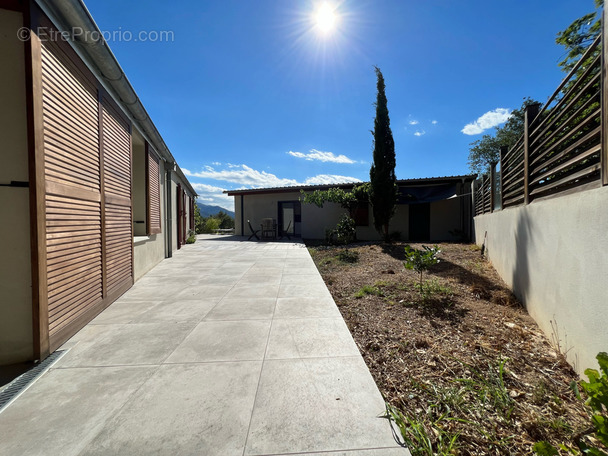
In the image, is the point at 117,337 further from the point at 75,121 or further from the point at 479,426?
the point at 479,426

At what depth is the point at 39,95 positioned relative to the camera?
219cm

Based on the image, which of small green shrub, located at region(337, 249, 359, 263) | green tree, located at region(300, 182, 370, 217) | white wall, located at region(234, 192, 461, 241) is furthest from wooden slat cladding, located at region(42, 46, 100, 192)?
white wall, located at region(234, 192, 461, 241)

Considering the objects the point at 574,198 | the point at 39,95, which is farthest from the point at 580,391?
the point at 39,95

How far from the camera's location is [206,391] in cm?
171

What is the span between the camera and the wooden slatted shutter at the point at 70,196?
2326 millimetres

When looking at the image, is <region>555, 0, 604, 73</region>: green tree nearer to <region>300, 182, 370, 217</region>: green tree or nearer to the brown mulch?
the brown mulch

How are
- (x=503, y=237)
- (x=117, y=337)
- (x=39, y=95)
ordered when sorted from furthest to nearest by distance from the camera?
(x=503, y=237)
(x=117, y=337)
(x=39, y=95)

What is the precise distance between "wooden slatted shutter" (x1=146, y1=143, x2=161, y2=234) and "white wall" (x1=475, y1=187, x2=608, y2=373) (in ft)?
22.1

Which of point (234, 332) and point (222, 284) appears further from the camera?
point (222, 284)

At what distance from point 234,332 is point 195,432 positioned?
1200mm

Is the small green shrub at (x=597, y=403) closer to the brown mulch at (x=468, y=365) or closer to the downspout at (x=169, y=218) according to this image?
the brown mulch at (x=468, y=365)

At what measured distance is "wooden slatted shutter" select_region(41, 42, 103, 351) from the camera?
233 cm

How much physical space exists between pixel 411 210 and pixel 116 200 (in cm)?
1104

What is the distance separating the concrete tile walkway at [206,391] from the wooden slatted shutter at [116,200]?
0.91 meters
